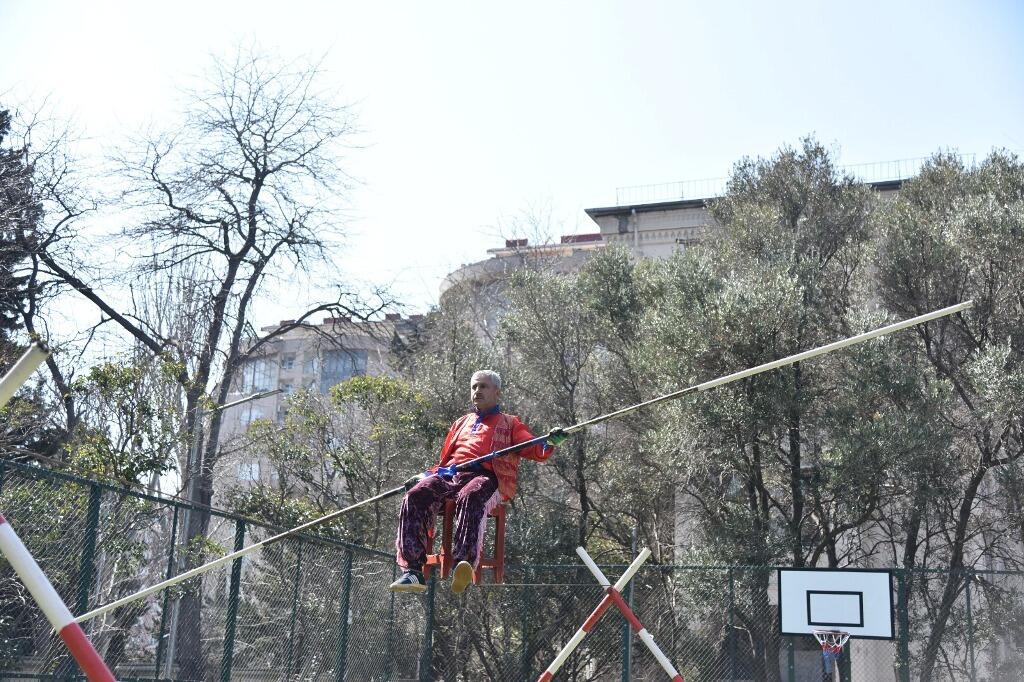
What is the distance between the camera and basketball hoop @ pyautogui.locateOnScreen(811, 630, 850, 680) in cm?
1010

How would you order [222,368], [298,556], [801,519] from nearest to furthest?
[298,556], [801,519], [222,368]

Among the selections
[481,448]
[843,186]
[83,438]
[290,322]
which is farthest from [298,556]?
[843,186]

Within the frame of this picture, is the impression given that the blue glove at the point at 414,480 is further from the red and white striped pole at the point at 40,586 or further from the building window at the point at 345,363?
the building window at the point at 345,363

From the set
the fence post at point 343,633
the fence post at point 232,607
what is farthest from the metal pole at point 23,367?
the fence post at point 343,633

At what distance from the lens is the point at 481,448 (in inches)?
269

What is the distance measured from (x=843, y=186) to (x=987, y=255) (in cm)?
351

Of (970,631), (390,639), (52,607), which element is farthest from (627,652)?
(52,607)

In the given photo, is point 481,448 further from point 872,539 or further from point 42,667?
point 872,539

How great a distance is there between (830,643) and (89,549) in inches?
282

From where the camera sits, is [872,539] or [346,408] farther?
[346,408]

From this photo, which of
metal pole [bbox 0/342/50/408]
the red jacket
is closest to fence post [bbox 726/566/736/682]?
the red jacket

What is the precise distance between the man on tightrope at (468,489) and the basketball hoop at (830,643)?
493cm

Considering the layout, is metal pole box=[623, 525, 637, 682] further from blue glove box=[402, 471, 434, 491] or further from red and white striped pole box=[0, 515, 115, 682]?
red and white striped pole box=[0, 515, 115, 682]

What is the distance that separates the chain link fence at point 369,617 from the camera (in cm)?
775
